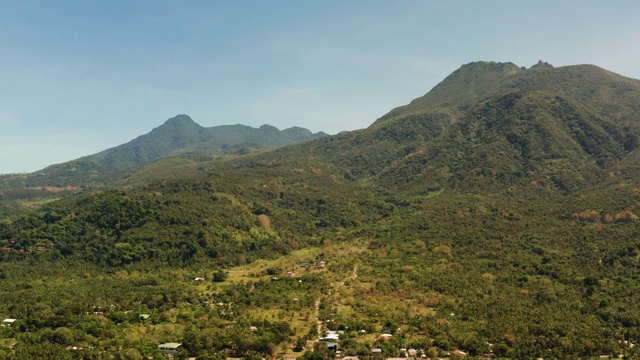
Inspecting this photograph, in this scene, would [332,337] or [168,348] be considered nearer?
[168,348]

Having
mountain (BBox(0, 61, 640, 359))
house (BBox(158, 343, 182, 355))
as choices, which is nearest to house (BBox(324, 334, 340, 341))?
mountain (BBox(0, 61, 640, 359))

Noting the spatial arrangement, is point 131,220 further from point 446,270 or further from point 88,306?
point 446,270

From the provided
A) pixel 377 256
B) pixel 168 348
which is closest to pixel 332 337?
pixel 168 348

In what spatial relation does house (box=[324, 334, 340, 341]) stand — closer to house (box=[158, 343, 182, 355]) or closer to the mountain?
the mountain

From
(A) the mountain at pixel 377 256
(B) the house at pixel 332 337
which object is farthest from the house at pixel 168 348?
(B) the house at pixel 332 337

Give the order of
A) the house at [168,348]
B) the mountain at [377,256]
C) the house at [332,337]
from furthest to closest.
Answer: the house at [332,337] → the mountain at [377,256] → the house at [168,348]

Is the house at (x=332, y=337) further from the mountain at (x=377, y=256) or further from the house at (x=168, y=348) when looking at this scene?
the house at (x=168, y=348)

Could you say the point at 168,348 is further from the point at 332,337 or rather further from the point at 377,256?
the point at 377,256

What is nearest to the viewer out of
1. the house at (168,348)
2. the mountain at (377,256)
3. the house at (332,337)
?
the house at (168,348)
